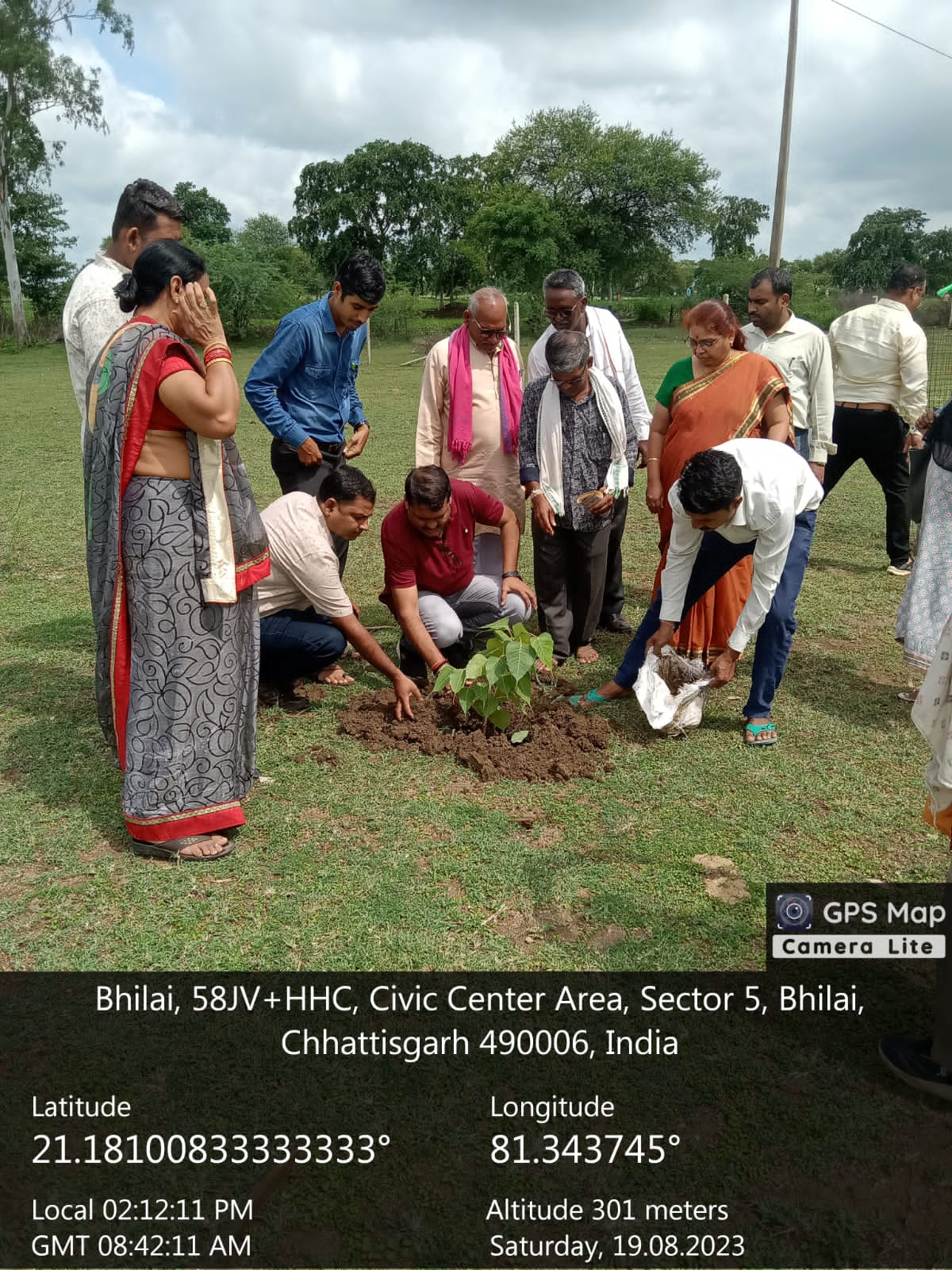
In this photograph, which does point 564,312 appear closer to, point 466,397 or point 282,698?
point 466,397

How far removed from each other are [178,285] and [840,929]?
9.67 ft

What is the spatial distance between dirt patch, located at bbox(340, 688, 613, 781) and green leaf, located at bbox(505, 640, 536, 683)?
1.20 ft

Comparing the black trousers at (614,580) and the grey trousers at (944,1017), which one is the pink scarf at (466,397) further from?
the grey trousers at (944,1017)

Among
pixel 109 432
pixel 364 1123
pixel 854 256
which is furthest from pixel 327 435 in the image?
pixel 854 256

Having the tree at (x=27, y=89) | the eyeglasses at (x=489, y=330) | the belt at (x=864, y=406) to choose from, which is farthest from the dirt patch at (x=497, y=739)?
the tree at (x=27, y=89)

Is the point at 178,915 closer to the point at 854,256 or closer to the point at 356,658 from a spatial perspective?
the point at 356,658

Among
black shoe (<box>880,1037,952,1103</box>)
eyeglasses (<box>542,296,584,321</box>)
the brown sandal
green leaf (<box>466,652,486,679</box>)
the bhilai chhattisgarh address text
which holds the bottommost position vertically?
the bhilai chhattisgarh address text

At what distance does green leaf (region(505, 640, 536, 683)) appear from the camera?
12.9 ft

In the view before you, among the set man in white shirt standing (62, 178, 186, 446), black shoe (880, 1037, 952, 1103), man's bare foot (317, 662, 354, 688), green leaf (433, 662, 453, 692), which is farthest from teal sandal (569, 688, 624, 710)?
man in white shirt standing (62, 178, 186, 446)

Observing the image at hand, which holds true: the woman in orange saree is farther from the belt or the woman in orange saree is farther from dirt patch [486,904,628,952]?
the belt

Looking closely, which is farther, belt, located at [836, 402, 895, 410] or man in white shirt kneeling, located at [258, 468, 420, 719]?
belt, located at [836, 402, 895, 410]

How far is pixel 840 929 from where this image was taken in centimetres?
312

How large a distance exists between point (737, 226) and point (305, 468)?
70.7 meters

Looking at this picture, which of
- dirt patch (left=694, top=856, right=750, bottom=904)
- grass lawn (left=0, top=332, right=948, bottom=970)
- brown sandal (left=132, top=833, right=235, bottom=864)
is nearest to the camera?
grass lawn (left=0, top=332, right=948, bottom=970)
